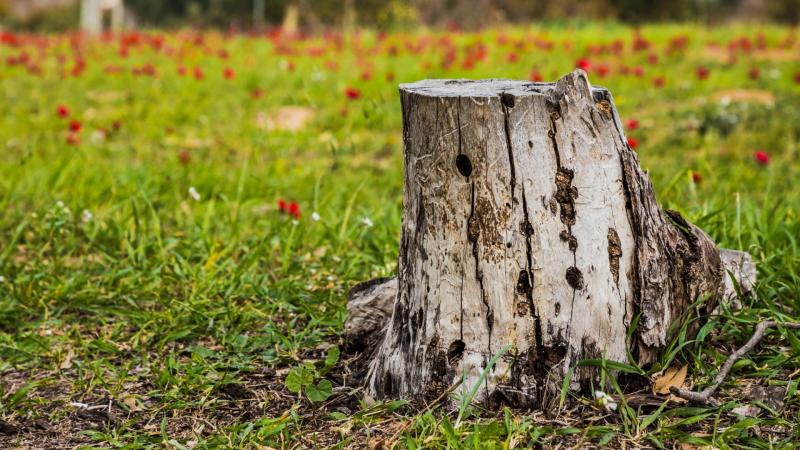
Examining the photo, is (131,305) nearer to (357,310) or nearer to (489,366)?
(357,310)

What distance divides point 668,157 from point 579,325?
13.2ft

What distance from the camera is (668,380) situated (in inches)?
88.3

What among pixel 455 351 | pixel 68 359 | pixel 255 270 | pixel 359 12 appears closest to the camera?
pixel 455 351

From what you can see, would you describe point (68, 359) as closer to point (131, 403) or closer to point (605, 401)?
point (131, 403)

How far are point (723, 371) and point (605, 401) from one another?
391 millimetres

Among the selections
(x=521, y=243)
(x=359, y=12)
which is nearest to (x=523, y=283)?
(x=521, y=243)

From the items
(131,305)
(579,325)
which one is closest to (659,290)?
(579,325)

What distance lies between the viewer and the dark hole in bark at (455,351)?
85.3 inches

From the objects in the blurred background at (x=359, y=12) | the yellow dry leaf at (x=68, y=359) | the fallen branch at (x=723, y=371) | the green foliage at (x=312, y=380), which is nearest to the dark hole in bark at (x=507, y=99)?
the fallen branch at (x=723, y=371)

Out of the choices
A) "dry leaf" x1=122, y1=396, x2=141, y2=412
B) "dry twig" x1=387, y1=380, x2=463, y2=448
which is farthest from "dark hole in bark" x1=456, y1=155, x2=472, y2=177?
"dry leaf" x1=122, y1=396, x2=141, y2=412

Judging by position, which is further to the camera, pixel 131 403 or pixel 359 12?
pixel 359 12

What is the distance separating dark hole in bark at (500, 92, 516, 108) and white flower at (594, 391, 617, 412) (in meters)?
0.77

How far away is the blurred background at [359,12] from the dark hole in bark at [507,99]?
13154mm

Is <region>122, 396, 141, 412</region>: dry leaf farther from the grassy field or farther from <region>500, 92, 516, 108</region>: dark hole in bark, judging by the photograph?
<region>500, 92, 516, 108</region>: dark hole in bark
